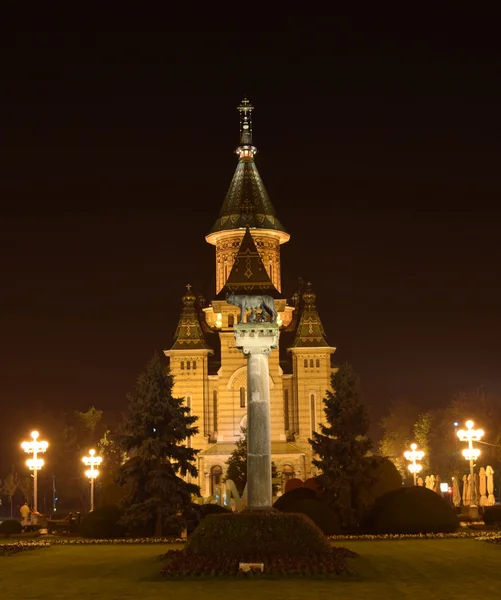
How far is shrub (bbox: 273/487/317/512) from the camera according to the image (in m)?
37.7

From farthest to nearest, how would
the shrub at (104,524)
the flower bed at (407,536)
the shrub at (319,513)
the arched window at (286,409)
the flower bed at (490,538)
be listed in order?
the arched window at (286,409)
the shrub at (104,524)
the shrub at (319,513)
the flower bed at (407,536)
the flower bed at (490,538)

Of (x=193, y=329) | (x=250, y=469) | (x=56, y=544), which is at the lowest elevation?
(x=56, y=544)

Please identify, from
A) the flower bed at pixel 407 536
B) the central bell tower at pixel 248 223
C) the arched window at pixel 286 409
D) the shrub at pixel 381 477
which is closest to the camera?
the flower bed at pixel 407 536

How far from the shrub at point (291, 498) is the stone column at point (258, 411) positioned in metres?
11.2

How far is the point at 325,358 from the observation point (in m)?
79.8

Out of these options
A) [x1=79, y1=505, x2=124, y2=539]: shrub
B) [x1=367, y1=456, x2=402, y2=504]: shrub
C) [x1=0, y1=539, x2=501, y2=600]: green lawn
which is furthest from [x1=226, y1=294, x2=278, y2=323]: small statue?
[x1=367, y1=456, x2=402, y2=504]: shrub

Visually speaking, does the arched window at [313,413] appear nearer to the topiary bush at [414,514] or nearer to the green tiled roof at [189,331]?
the green tiled roof at [189,331]

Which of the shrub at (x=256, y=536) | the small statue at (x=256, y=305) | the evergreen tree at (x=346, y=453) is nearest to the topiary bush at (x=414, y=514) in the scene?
the evergreen tree at (x=346, y=453)

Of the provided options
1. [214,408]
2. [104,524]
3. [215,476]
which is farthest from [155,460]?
[214,408]

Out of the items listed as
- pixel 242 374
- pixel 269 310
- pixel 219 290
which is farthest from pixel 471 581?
pixel 219 290

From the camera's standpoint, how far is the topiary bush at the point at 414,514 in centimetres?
3556

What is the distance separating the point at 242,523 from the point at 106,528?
1541 centimetres

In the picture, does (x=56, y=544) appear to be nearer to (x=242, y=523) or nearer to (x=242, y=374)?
(x=242, y=523)

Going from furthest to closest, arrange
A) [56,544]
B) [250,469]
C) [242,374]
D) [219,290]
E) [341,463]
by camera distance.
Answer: [219,290], [242,374], [341,463], [56,544], [250,469]
